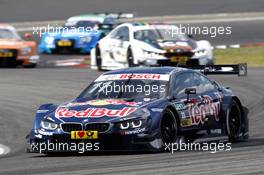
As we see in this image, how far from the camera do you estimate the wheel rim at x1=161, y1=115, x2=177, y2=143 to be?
12430mm

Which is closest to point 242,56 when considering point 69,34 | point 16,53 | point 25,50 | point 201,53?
point 201,53

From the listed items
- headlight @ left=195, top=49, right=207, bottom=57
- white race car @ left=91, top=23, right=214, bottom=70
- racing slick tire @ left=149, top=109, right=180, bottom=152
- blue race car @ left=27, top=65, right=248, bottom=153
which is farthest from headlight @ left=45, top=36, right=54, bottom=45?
racing slick tire @ left=149, top=109, right=180, bottom=152

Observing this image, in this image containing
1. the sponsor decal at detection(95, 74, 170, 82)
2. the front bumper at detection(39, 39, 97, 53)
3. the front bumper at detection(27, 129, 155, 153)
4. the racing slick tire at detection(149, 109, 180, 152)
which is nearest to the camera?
the front bumper at detection(27, 129, 155, 153)

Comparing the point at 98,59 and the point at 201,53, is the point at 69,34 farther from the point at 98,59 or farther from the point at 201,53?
the point at 201,53

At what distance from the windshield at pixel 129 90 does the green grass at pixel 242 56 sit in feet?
45.1

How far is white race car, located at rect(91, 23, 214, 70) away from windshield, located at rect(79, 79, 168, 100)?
11.1 metres

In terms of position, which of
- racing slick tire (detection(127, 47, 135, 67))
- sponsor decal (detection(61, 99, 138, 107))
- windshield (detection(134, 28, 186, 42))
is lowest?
sponsor decal (detection(61, 99, 138, 107))

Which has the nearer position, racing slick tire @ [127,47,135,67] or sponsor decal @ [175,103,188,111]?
sponsor decal @ [175,103,188,111]

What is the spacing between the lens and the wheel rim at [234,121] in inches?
550

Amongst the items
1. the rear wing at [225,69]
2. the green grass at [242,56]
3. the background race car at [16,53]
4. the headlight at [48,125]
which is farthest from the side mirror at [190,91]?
the background race car at [16,53]

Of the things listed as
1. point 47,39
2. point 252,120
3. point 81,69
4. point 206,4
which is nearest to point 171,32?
point 81,69

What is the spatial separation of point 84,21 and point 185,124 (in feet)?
70.7

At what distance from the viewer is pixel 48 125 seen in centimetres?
1235

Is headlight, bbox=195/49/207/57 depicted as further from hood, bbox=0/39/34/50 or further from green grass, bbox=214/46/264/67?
hood, bbox=0/39/34/50
